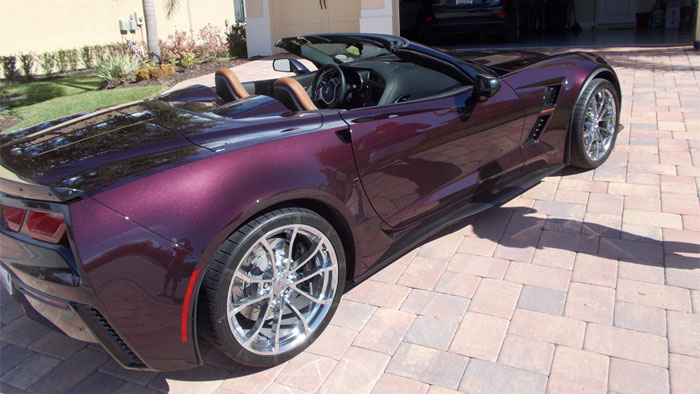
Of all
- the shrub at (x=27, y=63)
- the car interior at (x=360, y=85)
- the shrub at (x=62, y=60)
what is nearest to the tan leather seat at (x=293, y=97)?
the car interior at (x=360, y=85)

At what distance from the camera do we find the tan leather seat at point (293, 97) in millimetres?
2943

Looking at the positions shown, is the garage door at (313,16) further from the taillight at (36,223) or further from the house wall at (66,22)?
the taillight at (36,223)

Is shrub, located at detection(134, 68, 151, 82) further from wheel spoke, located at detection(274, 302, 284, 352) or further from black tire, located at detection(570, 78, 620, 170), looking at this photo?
wheel spoke, located at detection(274, 302, 284, 352)

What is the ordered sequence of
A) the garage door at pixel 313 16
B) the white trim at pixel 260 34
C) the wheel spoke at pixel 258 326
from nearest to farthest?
the wheel spoke at pixel 258 326 < the garage door at pixel 313 16 < the white trim at pixel 260 34

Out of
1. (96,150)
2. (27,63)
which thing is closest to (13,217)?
(96,150)

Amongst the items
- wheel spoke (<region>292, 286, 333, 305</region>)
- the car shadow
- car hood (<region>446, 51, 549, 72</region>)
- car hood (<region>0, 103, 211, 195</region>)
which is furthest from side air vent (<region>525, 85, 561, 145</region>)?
car hood (<region>0, 103, 211, 195</region>)

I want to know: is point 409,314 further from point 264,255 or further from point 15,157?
point 15,157

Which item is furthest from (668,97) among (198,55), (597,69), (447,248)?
(198,55)

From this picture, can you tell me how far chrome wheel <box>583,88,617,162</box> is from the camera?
14.0ft

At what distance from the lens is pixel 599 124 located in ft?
15.1

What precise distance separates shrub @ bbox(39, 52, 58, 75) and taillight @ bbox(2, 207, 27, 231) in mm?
14436

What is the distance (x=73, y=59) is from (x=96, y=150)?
15.0 metres

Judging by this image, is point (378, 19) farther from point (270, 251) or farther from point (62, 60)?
point (270, 251)

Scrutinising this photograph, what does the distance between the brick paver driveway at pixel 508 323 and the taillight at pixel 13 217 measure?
788 mm
